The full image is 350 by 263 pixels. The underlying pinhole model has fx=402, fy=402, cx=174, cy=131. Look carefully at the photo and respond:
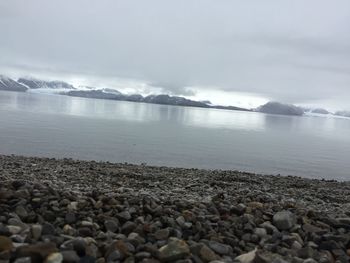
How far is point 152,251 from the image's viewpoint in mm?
5781

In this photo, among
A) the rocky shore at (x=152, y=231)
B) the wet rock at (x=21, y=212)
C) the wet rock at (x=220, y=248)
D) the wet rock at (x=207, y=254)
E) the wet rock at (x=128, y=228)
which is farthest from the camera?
the wet rock at (x=21, y=212)

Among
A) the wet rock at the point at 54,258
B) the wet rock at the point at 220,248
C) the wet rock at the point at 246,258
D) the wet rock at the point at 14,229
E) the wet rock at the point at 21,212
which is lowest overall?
the wet rock at the point at 220,248

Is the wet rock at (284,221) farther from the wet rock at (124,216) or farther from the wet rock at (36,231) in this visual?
the wet rock at (36,231)

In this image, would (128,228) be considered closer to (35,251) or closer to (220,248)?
(220,248)

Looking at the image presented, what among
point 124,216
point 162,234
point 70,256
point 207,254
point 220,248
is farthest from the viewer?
point 124,216

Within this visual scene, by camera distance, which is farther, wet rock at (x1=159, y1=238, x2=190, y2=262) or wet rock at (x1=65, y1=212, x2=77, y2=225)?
wet rock at (x1=65, y1=212, x2=77, y2=225)

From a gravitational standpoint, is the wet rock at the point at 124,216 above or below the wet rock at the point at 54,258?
below

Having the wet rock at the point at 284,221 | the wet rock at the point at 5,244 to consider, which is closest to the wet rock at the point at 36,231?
the wet rock at the point at 5,244

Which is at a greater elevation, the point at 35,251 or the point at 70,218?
the point at 35,251

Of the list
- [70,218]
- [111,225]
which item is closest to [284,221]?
[111,225]

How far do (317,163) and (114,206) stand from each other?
37015 mm

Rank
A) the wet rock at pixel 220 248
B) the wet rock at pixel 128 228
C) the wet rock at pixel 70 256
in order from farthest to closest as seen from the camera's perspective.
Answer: the wet rock at pixel 128 228 → the wet rock at pixel 220 248 → the wet rock at pixel 70 256

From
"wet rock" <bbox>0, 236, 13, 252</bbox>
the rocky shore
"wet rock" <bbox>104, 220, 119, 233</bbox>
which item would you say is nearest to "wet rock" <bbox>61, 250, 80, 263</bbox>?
the rocky shore

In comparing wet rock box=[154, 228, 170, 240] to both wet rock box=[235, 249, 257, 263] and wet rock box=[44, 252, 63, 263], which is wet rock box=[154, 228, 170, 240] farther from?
wet rock box=[44, 252, 63, 263]
